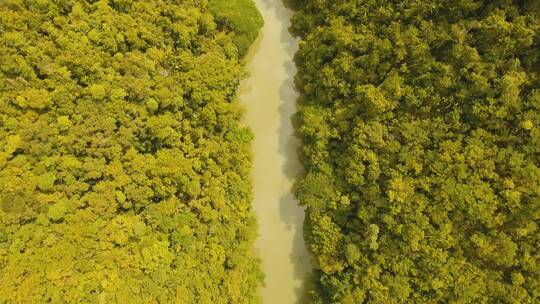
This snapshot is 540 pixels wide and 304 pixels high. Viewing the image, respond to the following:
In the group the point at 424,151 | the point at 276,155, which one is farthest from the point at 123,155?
the point at 424,151

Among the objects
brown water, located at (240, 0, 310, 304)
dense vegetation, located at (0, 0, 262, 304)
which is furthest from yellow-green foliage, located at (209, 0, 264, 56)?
brown water, located at (240, 0, 310, 304)

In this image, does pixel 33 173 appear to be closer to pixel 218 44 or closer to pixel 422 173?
pixel 218 44

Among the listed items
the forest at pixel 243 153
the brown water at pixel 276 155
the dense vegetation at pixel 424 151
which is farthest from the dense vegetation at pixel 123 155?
the dense vegetation at pixel 424 151

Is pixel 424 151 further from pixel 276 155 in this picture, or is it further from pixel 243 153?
pixel 243 153

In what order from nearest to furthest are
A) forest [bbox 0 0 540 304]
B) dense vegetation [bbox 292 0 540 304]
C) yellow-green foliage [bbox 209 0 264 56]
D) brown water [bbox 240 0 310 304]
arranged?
dense vegetation [bbox 292 0 540 304] < forest [bbox 0 0 540 304] < yellow-green foliage [bbox 209 0 264 56] < brown water [bbox 240 0 310 304]

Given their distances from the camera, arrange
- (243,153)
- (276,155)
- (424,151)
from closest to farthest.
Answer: (424,151), (243,153), (276,155)

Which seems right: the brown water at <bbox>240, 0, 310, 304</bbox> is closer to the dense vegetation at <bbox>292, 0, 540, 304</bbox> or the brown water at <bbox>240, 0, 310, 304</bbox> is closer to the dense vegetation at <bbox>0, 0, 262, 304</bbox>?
the dense vegetation at <bbox>0, 0, 262, 304</bbox>
